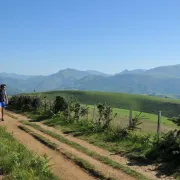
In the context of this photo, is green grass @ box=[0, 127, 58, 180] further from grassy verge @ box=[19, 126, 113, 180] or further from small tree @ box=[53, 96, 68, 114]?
small tree @ box=[53, 96, 68, 114]

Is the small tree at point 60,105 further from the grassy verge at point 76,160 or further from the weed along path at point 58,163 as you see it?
the weed along path at point 58,163

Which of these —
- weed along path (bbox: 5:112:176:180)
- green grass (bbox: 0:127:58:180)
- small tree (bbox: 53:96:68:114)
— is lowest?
weed along path (bbox: 5:112:176:180)

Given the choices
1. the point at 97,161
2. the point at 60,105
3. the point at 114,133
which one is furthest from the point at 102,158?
the point at 60,105

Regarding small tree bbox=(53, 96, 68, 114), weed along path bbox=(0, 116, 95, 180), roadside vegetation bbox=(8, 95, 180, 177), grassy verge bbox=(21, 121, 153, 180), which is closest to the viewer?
weed along path bbox=(0, 116, 95, 180)

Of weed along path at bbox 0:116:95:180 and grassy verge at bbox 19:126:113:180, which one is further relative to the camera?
grassy verge at bbox 19:126:113:180

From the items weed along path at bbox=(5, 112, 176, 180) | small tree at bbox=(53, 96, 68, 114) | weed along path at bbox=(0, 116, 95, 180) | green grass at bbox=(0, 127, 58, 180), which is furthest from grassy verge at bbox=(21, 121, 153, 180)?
small tree at bbox=(53, 96, 68, 114)

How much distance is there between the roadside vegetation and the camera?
1367cm

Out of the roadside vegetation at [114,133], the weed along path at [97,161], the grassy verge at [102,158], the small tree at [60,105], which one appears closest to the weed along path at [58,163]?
the weed along path at [97,161]

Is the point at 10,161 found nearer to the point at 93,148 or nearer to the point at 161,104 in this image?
the point at 93,148

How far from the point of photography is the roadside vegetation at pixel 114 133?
13671 millimetres

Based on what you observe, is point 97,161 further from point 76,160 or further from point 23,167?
point 23,167

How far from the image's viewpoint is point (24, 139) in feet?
56.2

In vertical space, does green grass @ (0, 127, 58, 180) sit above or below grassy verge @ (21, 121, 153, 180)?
above

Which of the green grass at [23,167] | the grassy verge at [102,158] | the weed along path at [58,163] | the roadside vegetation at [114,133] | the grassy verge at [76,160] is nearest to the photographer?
the green grass at [23,167]
